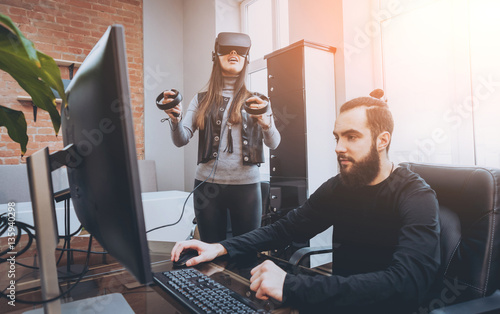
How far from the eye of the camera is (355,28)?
9.05 ft

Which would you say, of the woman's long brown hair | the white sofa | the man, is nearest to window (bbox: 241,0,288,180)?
the white sofa

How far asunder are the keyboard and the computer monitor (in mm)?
244

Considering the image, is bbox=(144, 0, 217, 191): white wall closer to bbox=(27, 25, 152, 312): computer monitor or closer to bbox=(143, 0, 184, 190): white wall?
bbox=(143, 0, 184, 190): white wall

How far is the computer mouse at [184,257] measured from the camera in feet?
3.25

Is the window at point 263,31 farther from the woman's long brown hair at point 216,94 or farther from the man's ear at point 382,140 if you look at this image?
the man's ear at point 382,140

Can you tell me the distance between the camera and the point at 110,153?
1.54ft

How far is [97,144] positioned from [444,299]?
1.04 m

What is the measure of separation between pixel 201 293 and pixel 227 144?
46.3 inches

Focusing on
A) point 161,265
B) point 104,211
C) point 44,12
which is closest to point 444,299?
point 161,265

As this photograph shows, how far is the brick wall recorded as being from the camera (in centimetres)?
363

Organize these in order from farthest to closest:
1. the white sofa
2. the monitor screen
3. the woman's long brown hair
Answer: the white sofa < the woman's long brown hair < the monitor screen

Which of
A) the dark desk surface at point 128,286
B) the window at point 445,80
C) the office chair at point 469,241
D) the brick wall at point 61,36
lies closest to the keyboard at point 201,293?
the dark desk surface at point 128,286

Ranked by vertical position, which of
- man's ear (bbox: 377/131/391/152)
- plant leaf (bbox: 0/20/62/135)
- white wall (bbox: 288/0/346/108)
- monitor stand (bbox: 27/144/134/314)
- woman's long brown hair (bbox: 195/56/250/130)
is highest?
white wall (bbox: 288/0/346/108)

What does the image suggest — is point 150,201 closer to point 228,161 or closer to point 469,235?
point 228,161
